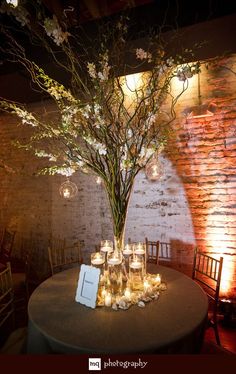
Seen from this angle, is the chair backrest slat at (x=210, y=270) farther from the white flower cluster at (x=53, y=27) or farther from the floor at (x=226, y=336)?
the white flower cluster at (x=53, y=27)

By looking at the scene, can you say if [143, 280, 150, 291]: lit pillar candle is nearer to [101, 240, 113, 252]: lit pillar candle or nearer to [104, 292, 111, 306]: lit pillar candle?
[104, 292, 111, 306]: lit pillar candle

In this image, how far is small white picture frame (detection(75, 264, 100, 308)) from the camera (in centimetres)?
182

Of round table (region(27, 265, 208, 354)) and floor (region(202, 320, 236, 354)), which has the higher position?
round table (region(27, 265, 208, 354))

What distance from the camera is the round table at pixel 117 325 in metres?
1.40

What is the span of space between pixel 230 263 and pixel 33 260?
128 inches

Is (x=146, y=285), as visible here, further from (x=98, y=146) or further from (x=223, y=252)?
(x=223, y=252)

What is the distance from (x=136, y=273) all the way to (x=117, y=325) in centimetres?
55

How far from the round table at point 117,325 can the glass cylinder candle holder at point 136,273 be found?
0.63ft

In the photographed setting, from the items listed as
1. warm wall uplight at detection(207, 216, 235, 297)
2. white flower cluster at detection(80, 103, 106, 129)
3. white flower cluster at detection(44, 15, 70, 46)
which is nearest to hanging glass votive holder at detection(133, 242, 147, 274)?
white flower cluster at detection(80, 103, 106, 129)

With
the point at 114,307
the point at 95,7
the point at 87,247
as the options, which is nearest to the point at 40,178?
the point at 87,247

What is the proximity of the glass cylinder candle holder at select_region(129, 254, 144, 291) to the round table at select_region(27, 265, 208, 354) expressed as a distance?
19 centimetres

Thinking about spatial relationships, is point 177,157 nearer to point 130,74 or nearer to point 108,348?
point 130,74

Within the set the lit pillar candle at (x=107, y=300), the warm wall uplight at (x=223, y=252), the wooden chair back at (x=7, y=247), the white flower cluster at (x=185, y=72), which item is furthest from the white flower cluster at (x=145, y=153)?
the wooden chair back at (x=7, y=247)

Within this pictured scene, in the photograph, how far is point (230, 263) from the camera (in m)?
3.08
